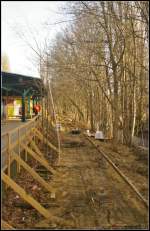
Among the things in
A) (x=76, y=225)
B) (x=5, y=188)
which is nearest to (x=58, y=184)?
(x=5, y=188)

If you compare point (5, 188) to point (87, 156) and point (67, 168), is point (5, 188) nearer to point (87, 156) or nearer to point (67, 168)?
point (67, 168)

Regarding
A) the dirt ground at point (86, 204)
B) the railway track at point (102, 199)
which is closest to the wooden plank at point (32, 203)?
the dirt ground at point (86, 204)

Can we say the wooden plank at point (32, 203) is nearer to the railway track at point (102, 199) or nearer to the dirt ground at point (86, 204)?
the dirt ground at point (86, 204)

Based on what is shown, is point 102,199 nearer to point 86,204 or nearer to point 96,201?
point 96,201

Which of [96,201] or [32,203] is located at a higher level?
[32,203]

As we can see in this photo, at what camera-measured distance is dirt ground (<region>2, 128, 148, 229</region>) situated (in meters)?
6.96

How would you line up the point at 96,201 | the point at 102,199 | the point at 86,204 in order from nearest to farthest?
1. the point at 86,204
2. the point at 96,201
3. the point at 102,199

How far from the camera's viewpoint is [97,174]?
478 inches

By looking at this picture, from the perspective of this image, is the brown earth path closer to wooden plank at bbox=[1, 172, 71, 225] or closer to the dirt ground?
the dirt ground

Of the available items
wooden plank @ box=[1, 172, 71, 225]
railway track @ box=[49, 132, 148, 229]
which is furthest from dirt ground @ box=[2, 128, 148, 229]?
wooden plank @ box=[1, 172, 71, 225]

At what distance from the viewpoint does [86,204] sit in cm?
833

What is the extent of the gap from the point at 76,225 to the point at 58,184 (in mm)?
3965

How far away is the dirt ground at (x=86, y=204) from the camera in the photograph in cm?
696

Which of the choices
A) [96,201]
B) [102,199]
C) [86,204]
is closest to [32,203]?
[86,204]
